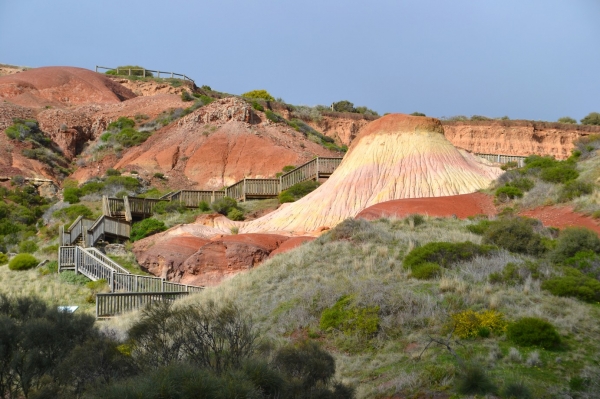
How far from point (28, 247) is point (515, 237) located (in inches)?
939

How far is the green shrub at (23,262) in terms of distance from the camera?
1262 inches

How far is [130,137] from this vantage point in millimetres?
59250

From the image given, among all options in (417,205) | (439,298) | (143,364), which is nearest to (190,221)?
(417,205)

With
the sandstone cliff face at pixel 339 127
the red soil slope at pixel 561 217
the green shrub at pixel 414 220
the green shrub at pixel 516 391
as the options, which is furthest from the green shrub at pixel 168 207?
the sandstone cliff face at pixel 339 127

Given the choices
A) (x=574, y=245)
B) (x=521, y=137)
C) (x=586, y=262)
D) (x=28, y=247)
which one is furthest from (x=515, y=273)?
(x=521, y=137)

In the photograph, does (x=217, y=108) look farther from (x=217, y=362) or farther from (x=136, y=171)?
(x=217, y=362)

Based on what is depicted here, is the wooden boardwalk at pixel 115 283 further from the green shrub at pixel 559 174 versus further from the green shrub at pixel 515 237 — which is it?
the green shrub at pixel 559 174

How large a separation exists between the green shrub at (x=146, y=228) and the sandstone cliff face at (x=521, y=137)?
4262 cm

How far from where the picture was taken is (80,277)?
29.6 metres

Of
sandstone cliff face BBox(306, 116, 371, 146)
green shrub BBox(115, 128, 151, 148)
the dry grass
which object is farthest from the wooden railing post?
sandstone cliff face BBox(306, 116, 371, 146)

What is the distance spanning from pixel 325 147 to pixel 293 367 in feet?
152

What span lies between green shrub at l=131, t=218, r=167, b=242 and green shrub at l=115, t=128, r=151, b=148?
23.9m

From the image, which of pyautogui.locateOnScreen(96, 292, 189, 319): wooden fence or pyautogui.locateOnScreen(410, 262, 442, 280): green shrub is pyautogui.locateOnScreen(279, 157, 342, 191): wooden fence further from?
pyautogui.locateOnScreen(410, 262, 442, 280): green shrub

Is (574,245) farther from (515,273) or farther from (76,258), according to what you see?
(76,258)
